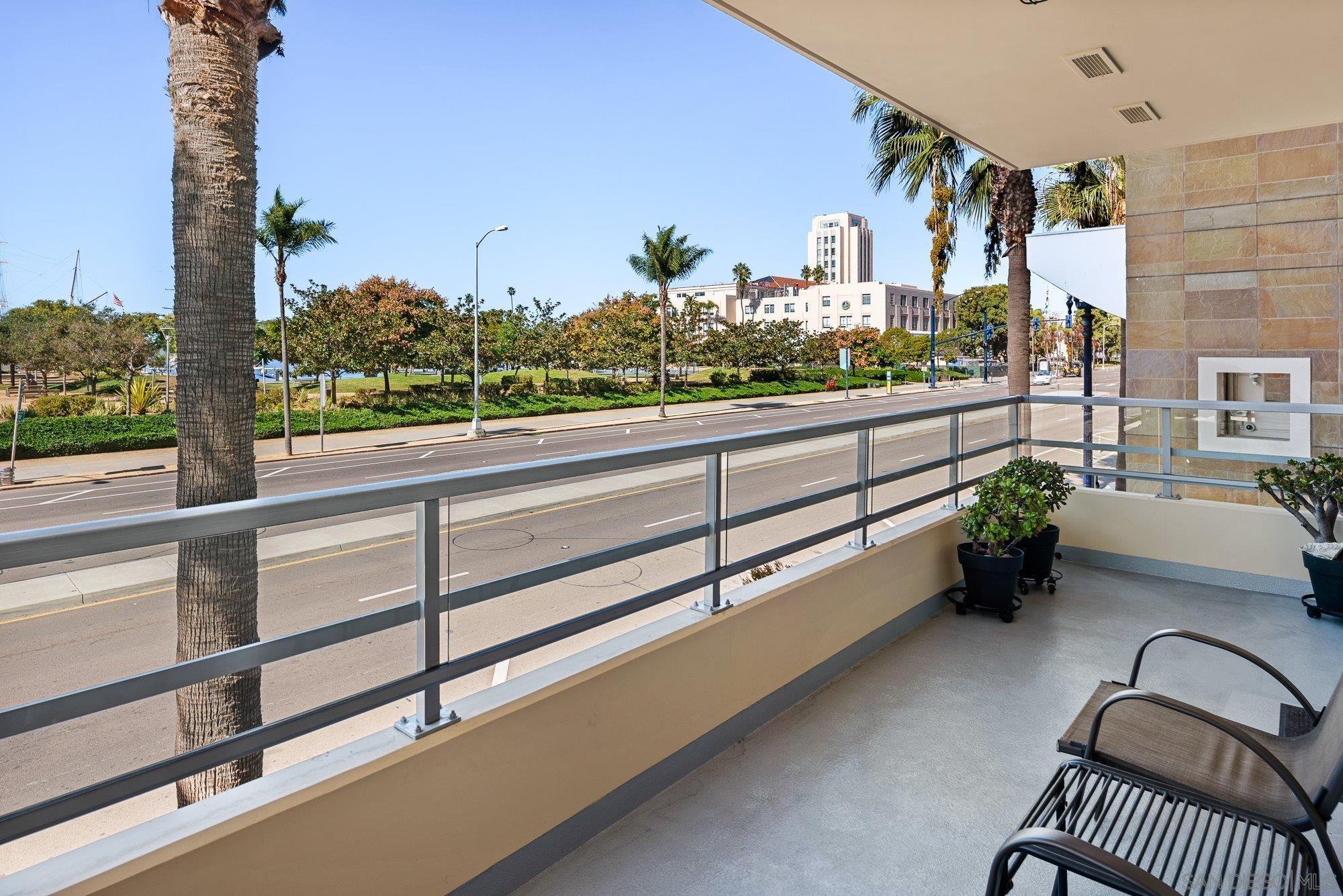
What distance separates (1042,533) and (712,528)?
2837mm

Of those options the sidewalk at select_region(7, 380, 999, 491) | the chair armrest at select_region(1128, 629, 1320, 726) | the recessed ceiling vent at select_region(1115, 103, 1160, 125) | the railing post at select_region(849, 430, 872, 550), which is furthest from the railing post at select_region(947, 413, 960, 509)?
the sidewalk at select_region(7, 380, 999, 491)

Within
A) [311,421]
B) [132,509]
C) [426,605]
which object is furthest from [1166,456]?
[311,421]

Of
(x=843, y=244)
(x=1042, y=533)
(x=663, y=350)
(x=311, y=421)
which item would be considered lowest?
(x=1042, y=533)

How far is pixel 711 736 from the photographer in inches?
106

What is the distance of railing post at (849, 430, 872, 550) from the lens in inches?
138

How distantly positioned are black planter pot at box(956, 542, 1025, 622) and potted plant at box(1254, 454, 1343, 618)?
1.55m

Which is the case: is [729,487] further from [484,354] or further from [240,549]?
[484,354]

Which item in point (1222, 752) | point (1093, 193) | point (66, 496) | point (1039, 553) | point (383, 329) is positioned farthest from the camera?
point (383, 329)

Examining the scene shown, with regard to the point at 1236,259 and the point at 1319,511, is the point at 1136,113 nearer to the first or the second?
the point at 1319,511

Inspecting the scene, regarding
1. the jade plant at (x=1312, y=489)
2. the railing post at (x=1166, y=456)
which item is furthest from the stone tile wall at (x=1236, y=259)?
the jade plant at (x=1312, y=489)

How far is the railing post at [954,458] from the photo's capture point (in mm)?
4391

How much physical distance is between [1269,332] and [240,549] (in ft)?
28.0

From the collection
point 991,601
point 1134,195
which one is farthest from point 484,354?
point 991,601

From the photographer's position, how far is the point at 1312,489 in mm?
4156
